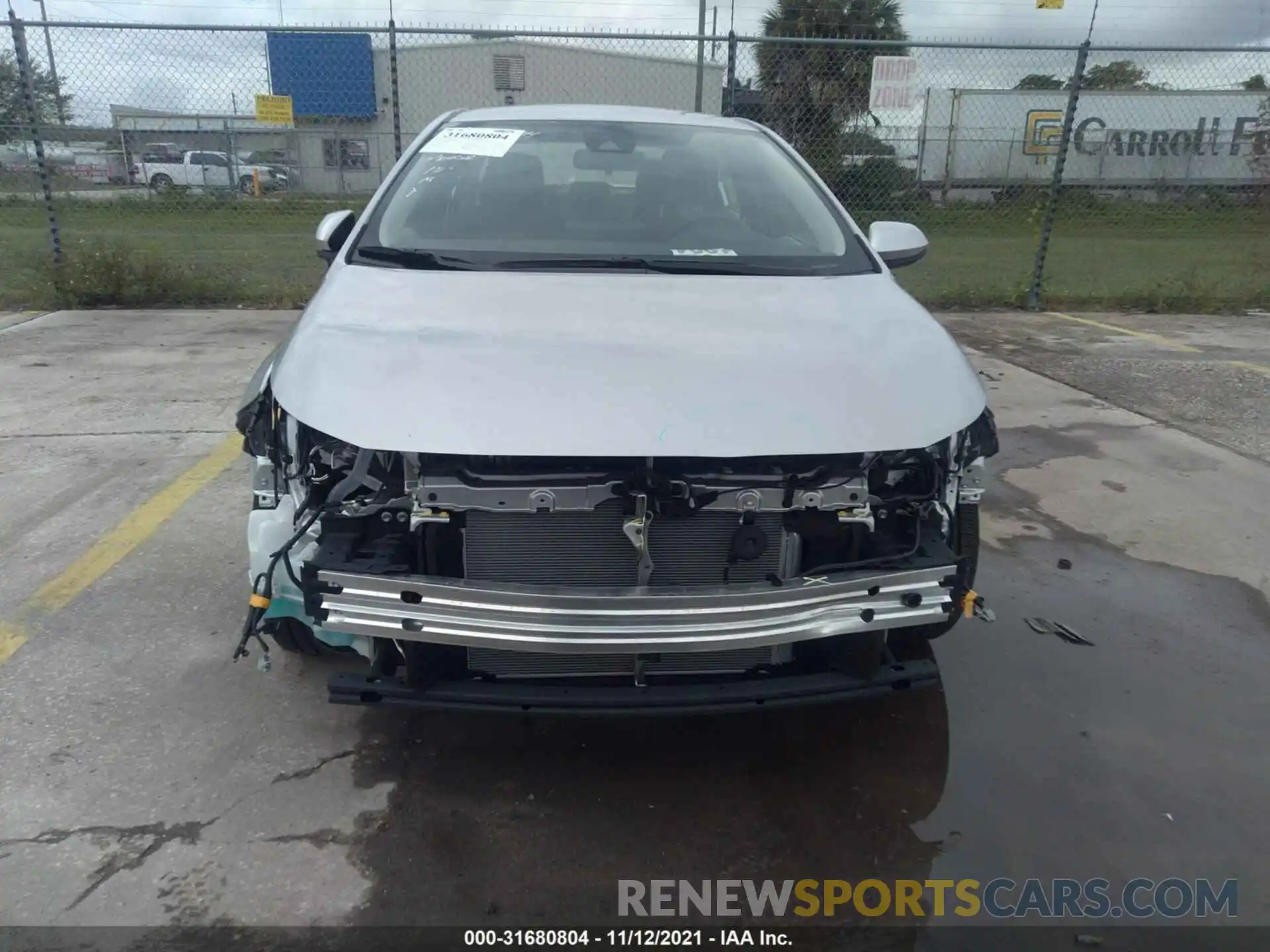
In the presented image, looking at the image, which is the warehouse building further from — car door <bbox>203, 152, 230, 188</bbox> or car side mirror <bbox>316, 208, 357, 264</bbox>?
car side mirror <bbox>316, 208, 357, 264</bbox>

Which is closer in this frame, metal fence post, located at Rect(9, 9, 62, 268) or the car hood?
the car hood

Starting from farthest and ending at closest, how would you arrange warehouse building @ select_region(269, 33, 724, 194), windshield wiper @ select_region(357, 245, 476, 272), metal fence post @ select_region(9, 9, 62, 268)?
warehouse building @ select_region(269, 33, 724, 194) < metal fence post @ select_region(9, 9, 62, 268) < windshield wiper @ select_region(357, 245, 476, 272)

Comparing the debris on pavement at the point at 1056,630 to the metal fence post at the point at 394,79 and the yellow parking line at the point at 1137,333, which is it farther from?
the metal fence post at the point at 394,79

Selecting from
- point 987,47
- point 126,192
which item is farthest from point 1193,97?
point 126,192

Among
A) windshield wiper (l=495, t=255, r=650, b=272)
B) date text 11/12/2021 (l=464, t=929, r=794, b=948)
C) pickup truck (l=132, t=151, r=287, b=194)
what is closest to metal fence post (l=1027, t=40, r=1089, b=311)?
windshield wiper (l=495, t=255, r=650, b=272)

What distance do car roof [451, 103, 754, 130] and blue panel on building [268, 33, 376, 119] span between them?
5.41 metres

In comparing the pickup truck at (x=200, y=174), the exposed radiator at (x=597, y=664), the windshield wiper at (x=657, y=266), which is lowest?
the exposed radiator at (x=597, y=664)

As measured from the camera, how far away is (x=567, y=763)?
2.69 metres

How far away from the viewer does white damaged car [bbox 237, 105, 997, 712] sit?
217 cm

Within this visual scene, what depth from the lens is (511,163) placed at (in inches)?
143

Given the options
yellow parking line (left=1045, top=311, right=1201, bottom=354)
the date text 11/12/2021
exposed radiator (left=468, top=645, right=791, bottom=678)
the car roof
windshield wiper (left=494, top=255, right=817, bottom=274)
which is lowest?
the date text 11/12/2021

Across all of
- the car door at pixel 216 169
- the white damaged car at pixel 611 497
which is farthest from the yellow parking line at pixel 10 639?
the car door at pixel 216 169

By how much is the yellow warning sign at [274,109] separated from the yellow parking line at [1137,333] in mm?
7471

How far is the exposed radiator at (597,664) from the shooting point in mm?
2367
